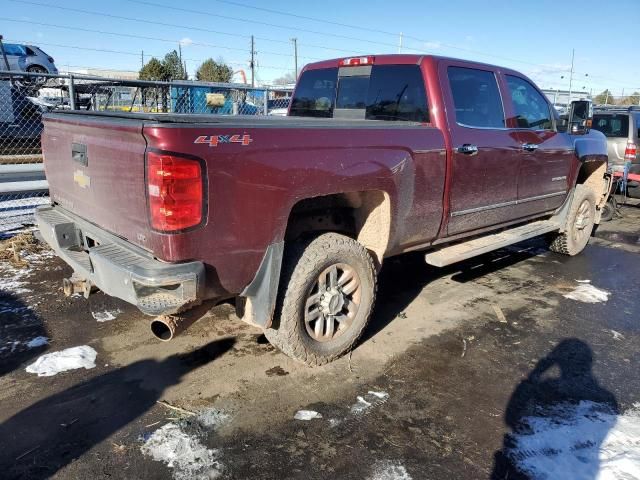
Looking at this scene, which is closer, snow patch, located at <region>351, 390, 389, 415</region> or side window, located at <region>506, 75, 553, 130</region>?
snow patch, located at <region>351, 390, 389, 415</region>

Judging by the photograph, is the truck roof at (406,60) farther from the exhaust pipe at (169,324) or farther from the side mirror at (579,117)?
the exhaust pipe at (169,324)

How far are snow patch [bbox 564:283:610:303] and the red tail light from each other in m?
4.22

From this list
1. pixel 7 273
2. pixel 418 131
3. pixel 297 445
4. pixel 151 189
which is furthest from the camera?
pixel 7 273

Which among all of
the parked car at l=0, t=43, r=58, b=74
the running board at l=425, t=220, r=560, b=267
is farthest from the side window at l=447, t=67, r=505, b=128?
the parked car at l=0, t=43, r=58, b=74

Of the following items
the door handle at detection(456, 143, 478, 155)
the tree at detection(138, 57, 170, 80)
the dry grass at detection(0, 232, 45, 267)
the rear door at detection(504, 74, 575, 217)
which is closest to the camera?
the door handle at detection(456, 143, 478, 155)

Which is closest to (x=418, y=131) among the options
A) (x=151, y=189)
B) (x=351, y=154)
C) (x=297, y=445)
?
(x=351, y=154)

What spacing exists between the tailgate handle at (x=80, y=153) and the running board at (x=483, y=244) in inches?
109

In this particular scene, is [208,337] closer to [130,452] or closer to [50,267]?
[130,452]

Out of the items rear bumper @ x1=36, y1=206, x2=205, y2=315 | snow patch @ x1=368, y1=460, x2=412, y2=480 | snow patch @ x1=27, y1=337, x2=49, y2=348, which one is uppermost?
rear bumper @ x1=36, y1=206, x2=205, y2=315

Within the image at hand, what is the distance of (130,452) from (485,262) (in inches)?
192

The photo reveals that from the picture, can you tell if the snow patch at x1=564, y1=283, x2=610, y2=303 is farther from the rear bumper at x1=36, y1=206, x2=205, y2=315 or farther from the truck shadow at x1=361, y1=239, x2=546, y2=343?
the rear bumper at x1=36, y1=206, x2=205, y2=315

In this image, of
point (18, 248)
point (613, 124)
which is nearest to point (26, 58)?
point (18, 248)

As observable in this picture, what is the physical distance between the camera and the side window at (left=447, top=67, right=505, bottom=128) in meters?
4.26

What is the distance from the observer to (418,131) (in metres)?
3.77
